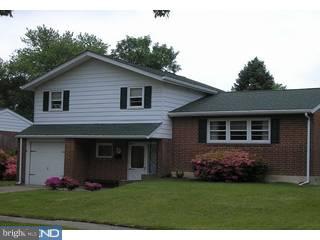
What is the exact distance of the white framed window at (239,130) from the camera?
78.3 feet

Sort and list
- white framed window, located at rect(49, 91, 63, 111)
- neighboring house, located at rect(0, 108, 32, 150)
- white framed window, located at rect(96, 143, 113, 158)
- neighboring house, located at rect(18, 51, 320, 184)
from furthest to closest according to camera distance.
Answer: neighboring house, located at rect(0, 108, 32, 150) → white framed window, located at rect(49, 91, 63, 111) → white framed window, located at rect(96, 143, 113, 158) → neighboring house, located at rect(18, 51, 320, 184)

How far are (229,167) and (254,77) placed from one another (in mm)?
31481

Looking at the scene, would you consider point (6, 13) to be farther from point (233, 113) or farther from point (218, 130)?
point (218, 130)

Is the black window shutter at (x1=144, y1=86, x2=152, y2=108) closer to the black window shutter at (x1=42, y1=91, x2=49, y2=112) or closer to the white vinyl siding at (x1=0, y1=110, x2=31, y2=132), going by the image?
the black window shutter at (x1=42, y1=91, x2=49, y2=112)

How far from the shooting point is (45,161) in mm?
A: 27891

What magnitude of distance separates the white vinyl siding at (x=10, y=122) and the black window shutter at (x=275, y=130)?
20059 mm

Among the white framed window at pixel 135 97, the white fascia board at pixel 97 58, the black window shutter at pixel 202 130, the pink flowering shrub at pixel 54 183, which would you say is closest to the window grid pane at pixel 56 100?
the white fascia board at pixel 97 58

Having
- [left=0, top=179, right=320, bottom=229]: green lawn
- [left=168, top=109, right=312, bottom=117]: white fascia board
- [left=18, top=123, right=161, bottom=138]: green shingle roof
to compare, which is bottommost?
[left=0, top=179, right=320, bottom=229]: green lawn

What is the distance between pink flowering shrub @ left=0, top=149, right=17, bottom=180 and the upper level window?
4.33 meters

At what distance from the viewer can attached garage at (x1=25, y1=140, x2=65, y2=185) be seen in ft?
90.0

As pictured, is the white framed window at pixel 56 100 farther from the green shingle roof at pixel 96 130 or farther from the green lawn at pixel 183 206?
the green lawn at pixel 183 206

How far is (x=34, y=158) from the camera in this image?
28344 millimetres

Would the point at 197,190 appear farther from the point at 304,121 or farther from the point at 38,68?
the point at 38,68

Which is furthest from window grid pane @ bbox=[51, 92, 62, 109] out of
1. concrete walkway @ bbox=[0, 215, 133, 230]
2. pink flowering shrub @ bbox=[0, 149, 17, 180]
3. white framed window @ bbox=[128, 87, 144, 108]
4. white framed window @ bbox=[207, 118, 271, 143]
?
concrete walkway @ bbox=[0, 215, 133, 230]
